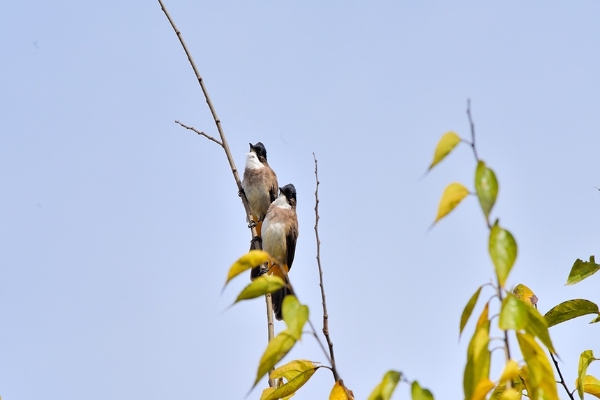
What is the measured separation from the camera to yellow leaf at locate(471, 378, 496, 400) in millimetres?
1340

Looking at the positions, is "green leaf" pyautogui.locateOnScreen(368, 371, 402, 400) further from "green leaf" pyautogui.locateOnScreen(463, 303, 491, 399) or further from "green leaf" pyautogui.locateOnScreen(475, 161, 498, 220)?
"green leaf" pyautogui.locateOnScreen(475, 161, 498, 220)

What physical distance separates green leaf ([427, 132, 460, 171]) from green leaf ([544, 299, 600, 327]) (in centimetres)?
117

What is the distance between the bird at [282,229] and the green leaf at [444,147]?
240 inches

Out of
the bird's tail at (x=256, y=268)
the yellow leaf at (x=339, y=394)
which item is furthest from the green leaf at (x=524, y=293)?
the bird's tail at (x=256, y=268)

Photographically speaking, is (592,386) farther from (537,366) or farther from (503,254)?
(503,254)

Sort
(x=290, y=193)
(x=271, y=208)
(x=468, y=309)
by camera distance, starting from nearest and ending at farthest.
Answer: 1. (x=468, y=309)
2. (x=271, y=208)
3. (x=290, y=193)

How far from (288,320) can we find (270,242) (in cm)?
624

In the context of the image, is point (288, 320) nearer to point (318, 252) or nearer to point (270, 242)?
point (318, 252)

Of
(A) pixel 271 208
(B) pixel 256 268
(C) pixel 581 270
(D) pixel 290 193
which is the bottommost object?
(C) pixel 581 270

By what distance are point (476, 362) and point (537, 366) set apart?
11 cm

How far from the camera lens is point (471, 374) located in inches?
53.7

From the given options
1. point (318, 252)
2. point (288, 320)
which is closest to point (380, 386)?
point (288, 320)

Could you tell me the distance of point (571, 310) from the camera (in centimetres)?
244

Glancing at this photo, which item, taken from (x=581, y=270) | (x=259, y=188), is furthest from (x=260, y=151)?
(x=581, y=270)
